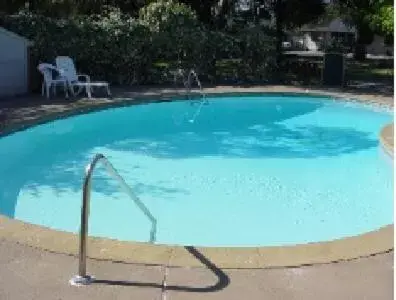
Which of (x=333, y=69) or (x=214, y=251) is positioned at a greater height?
(x=333, y=69)

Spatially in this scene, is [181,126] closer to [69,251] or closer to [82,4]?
[69,251]

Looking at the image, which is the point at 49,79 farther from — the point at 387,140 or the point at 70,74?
the point at 387,140

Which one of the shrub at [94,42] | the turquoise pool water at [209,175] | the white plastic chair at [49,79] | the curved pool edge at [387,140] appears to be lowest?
the turquoise pool water at [209,175]

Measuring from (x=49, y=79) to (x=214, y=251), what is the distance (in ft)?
34.6

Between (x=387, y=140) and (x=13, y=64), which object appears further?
(x=13, y=64)

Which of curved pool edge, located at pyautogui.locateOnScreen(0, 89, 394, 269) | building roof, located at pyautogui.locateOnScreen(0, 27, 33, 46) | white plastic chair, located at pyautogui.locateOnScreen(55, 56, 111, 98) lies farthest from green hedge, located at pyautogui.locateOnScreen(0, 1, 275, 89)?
curved pool edge, located at pyautogui.locateOnScreen(0, 89, 394, 269)

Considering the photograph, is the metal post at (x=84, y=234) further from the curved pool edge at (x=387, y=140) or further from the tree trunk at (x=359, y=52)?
the tree trunk at (x=359, y=52)

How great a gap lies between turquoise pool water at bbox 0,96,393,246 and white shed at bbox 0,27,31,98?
246cm

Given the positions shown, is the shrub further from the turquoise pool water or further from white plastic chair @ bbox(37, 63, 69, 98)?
the turquoise pool water

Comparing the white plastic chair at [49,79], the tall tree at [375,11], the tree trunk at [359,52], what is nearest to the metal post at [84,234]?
the white plastic chair at [49,79]

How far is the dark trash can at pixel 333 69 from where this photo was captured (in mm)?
17562

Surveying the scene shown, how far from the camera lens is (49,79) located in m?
14.1

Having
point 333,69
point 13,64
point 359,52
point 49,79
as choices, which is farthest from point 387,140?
point 359,52

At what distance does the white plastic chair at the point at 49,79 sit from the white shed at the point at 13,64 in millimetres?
444
